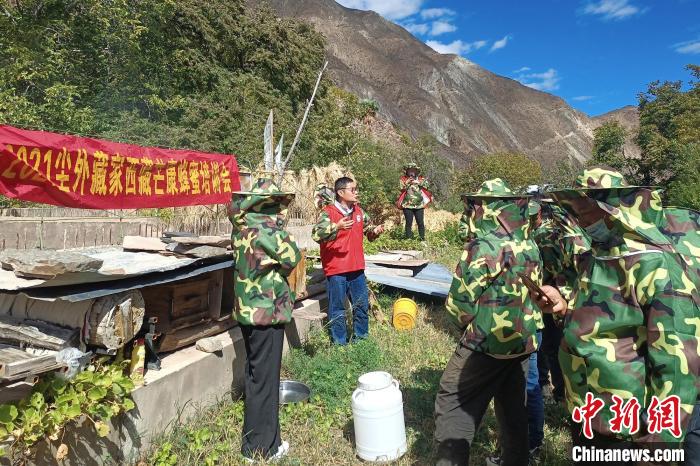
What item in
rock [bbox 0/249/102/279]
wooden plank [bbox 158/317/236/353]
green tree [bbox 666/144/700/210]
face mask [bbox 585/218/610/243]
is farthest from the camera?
green tree [bbox 666/144/700/210]

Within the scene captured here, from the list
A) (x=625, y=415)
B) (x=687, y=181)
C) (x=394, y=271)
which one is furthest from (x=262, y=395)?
(x=687, y=181)

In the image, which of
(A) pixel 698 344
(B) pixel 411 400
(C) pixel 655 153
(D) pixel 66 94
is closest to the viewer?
(A) pixel 698 344

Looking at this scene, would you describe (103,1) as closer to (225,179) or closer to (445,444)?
(225,179)

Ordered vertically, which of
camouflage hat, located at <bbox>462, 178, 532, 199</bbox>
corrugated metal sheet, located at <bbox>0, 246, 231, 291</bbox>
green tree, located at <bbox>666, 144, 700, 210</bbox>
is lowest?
corrugated metal sheet, located at <bbox>0, 246, 231, 291</bbox>

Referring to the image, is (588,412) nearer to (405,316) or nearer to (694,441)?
(694,441)

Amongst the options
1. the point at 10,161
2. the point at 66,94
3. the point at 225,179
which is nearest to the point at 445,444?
the point at 10,161

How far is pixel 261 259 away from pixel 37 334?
154 centimetres

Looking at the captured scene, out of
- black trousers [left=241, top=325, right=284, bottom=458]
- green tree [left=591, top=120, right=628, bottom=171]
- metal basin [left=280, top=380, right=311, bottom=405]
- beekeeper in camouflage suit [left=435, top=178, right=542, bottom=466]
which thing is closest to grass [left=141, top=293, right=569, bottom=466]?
metal basin [left=280, top=380, right=311, bottom=405]

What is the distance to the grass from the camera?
3.41m

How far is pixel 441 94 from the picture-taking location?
86438 millimetres

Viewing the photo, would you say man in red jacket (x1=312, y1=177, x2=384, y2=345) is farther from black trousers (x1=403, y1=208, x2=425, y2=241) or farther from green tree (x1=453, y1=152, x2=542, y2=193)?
green tree (x1=453, y1=152, x2=542, y2=193)

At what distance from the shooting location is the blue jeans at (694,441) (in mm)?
A: 2090

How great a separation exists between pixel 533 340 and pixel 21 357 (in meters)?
3.10

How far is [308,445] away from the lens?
3.62 meters
